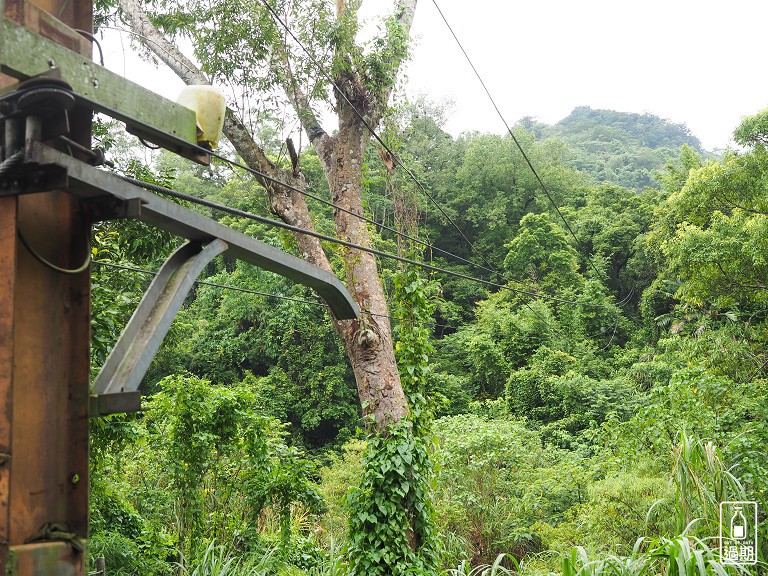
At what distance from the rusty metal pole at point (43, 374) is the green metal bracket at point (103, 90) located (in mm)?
80

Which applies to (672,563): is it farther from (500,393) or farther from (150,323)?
(500,393)

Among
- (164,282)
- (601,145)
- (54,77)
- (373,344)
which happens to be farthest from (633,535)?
(601,145)

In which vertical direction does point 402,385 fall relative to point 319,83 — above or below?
below

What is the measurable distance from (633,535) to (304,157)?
44.9ft

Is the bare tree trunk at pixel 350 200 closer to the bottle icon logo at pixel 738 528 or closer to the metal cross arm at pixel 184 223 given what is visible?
the bottle icon logo at pixel 738 528

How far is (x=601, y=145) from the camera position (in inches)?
1446

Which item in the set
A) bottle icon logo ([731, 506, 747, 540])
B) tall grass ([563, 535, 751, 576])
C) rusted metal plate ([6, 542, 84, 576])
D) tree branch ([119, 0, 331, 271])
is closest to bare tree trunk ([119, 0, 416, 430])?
tree branch ([119, 0, 331, 271])

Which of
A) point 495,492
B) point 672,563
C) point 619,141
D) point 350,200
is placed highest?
point 619,141

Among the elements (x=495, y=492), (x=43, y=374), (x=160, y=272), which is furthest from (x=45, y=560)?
(x=495, y=492)

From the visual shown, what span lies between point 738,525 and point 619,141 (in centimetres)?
3638

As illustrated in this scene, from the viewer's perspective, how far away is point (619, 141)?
38094mm

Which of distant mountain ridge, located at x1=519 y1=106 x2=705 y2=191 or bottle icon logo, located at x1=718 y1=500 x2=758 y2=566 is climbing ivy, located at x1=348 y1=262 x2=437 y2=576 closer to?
bottle icon logo, located at x1=718 y1=500 x2=758 y2=566

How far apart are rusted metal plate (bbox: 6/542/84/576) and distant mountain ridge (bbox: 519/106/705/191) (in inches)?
985

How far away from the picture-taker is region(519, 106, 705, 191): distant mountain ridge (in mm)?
30562
